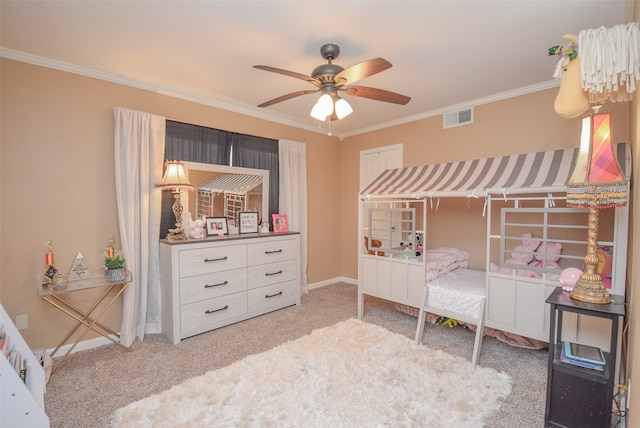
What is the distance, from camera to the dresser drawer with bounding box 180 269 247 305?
2.93 meters

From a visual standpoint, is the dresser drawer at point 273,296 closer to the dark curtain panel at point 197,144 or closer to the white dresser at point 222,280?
the white dresser at point 222,280

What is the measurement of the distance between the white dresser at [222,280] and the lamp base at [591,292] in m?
2.83

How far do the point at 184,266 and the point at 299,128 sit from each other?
2662mm

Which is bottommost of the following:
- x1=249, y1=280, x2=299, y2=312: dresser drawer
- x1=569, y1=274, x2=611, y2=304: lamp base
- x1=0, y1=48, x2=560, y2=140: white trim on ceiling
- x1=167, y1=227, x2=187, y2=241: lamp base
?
x1=249, y1=280, x2=299, y2=312: dresser drawer

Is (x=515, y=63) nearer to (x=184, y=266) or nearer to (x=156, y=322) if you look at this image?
(x=184, y=266)

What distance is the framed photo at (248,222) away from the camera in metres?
3.73

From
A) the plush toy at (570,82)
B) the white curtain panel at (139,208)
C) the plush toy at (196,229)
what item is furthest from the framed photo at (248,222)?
the plush toy at (570,82)

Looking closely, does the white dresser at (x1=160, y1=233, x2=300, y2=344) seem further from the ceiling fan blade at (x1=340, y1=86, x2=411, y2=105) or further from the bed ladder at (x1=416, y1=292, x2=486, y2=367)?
the ceiling fan blade at (x1=340, y1=86, x2=411, y2=105)

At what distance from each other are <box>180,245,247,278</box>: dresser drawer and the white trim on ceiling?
1.76m

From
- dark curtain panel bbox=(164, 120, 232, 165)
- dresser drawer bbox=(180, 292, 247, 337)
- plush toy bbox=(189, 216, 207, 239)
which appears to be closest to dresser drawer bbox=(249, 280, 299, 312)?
dresser drawer bbox=(180, 292, 247, 337)

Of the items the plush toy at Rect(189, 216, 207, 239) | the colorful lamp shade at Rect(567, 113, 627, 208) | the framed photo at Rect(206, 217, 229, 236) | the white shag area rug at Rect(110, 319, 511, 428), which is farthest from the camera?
the framed photo at Rect(206, 217, 229, 236)

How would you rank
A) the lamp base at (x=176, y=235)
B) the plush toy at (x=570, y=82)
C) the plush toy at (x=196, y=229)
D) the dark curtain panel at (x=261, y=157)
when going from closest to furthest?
the plush toy at (x=570, y=82) → the lamp base at (x=176, y=235) → the plush toy at (x=196, y=229) → the dark curtain panel at (x=261, y=157)

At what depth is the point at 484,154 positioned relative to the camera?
356 centimetres

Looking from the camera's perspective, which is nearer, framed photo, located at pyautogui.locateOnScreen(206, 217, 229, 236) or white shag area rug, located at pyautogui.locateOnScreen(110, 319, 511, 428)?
white shag area rug, located at pyautogui.locateOnScreen(110, 319, 511, 428)
